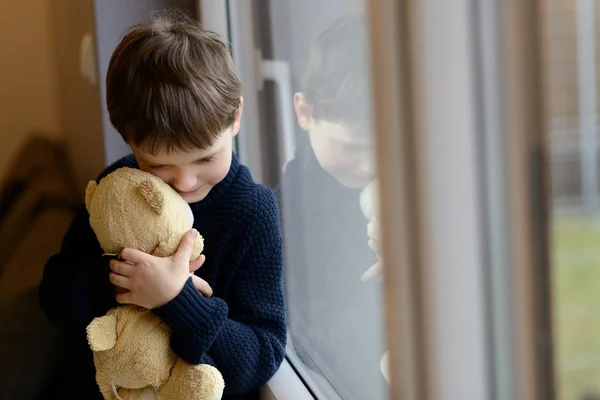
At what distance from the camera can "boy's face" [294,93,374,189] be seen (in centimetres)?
90

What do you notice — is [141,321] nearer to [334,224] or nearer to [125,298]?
[125,298]

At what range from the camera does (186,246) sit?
906 mm

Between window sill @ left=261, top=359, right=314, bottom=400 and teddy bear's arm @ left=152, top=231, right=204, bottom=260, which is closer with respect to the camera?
teddy bear's arm @ left=152, top=231, right=204, bottom=260

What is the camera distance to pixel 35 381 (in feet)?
4.58

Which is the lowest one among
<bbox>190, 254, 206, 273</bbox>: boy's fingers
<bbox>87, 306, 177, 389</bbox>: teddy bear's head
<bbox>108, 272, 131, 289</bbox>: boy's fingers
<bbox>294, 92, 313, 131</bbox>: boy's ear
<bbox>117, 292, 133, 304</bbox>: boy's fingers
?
<bbox>87, 306, 177, 389</bbox>: teddy bear's head

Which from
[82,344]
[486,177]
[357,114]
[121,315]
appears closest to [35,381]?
[82,344]

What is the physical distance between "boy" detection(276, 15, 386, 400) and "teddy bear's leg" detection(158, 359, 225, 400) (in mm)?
197

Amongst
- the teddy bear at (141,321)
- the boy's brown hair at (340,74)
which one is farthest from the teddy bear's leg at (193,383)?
the boy's brown hair at (340,74)

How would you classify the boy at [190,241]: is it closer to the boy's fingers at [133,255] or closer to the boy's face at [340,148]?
the boy's fingers at [133,255]

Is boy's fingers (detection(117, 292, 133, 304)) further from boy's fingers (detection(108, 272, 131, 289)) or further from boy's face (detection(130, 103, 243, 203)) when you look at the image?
boy's face (detection(130, 103, 243, 203))

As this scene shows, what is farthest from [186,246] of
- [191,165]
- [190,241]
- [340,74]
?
[340,74]

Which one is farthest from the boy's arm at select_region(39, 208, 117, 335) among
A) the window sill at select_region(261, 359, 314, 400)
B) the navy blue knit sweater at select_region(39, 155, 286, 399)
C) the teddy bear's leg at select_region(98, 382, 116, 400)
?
the window sill at select_region(261, 359, 314, 400)

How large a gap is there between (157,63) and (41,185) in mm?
1056

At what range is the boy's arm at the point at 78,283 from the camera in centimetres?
100
